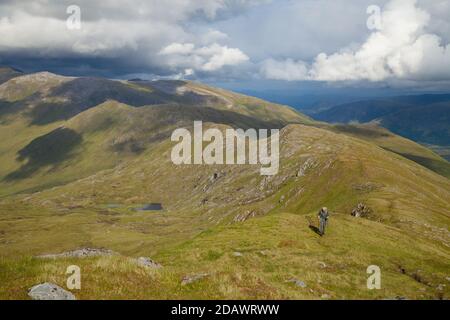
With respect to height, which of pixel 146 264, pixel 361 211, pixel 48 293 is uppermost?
pixel 48 293

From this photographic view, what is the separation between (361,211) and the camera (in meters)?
126

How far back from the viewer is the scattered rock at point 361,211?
396 ft

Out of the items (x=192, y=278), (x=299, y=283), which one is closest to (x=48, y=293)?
(x=192, y=278)

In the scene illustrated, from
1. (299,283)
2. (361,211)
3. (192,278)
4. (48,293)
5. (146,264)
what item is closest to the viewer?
(48,293)

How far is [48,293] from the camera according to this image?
1855 cm

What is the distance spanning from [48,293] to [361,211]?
119 m

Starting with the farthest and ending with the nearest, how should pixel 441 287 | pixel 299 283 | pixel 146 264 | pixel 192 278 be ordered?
1. pixel 441 287
2. pixel 146 264
3. pixel 299 283
4. pixel 192 278

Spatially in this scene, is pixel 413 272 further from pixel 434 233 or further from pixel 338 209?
pixel 338 209

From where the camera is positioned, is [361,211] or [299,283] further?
[361,211]

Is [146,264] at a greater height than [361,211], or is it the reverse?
[146,264]

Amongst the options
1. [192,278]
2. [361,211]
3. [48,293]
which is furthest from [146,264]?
[361,211]

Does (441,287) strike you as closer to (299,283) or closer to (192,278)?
(299,283)

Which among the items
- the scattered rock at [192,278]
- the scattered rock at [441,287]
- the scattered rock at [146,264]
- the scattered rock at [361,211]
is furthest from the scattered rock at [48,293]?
the scattered rock at [361,211]

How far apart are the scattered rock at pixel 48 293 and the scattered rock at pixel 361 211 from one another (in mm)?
110897
